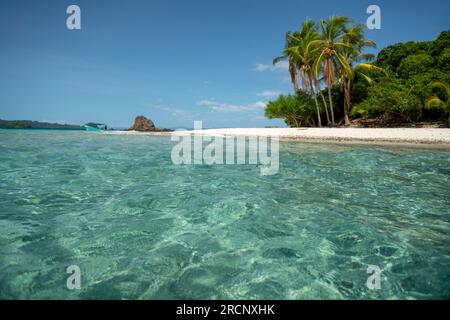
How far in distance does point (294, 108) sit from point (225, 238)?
2866 cm

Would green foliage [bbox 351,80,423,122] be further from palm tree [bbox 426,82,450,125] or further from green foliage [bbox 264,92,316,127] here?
green foliage [bbox 264,92,316,127]

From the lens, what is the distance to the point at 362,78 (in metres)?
27.9

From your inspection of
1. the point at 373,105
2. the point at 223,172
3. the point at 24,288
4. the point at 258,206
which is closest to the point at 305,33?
the point at 373,105

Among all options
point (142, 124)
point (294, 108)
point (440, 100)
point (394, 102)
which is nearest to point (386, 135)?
point (440, 100)

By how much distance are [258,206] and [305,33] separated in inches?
1246

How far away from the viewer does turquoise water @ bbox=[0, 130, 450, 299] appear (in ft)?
7.85

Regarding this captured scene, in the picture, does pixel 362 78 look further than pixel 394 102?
Yes

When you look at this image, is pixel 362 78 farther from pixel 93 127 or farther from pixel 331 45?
pixel 93 127

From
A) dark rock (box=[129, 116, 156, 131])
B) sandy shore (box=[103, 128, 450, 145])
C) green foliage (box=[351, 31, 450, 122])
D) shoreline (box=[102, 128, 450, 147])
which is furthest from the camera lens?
dark rock (box=[129, 116, 156, 131])

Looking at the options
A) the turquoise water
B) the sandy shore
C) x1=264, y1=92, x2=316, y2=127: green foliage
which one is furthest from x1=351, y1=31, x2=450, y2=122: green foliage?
the turquoise water

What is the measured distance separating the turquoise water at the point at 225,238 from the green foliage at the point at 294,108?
80.9 feet

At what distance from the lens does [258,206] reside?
4.61m

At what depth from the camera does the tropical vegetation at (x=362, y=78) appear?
2123 cm

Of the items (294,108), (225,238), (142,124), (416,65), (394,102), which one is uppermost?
(416,65)
